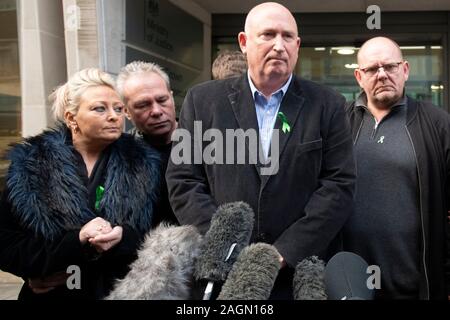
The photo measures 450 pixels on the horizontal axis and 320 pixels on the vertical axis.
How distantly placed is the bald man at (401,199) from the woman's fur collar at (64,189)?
1.04 m

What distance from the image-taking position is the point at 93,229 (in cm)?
226

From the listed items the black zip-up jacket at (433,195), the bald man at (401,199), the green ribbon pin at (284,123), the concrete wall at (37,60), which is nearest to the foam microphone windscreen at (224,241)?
the green ribbon pin at (284,123)

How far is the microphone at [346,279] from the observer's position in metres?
1.97

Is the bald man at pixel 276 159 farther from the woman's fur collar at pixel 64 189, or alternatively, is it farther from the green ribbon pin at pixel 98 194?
the green ribbon pin at pixel 98 194

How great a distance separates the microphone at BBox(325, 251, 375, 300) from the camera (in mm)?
1967

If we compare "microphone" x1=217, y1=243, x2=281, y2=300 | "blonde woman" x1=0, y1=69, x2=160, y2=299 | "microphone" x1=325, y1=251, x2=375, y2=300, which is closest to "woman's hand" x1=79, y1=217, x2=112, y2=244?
"blonde woman" x1=0, y1=69, x2=160, y2=299

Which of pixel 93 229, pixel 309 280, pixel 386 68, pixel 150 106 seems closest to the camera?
pixel 309 280

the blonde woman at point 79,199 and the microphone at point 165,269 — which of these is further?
the blonde woman at point 79,199

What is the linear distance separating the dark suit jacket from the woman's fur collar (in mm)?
211

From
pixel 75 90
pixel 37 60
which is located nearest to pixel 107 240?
pixel 75 90

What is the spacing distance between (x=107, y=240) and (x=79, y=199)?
0.23 m

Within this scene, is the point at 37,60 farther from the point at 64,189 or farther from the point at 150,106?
the point at 64,189
